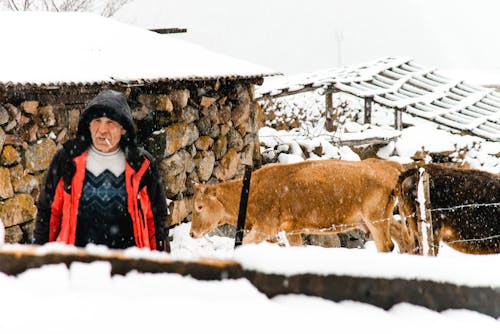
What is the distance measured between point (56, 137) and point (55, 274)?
4.46 meters

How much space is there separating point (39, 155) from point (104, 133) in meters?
2.90

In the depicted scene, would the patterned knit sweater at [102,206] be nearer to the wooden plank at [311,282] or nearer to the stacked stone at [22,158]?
the wooden plank at [311,282]

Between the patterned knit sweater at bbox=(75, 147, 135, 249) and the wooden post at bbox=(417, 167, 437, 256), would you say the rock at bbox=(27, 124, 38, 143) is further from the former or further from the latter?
the wooden post at bbox=(417, 167, 437, 256)

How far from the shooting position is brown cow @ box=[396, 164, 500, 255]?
561 cm

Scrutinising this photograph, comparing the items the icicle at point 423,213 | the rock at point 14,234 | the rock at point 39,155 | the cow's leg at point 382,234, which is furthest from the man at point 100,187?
the cow's leg at point 382,234

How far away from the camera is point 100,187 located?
8.89 feet

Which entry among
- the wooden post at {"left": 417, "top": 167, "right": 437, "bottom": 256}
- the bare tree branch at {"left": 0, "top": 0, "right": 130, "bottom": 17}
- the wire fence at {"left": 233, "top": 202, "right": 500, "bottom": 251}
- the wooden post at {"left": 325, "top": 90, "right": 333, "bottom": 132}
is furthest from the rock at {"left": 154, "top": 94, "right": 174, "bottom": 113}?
the bare tree branch at {"left": 0, "top": 0, "right": 130, "bottom": 17}

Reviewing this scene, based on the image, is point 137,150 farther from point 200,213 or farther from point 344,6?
point 344,6

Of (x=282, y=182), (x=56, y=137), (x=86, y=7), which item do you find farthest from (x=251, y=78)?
(x=86, y=7)

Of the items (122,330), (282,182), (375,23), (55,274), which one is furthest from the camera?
(375,23)

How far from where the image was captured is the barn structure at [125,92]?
5.08 meters

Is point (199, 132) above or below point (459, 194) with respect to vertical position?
above

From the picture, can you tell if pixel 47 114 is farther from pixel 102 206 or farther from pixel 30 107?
pixel 102 206

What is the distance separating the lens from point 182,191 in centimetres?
712
